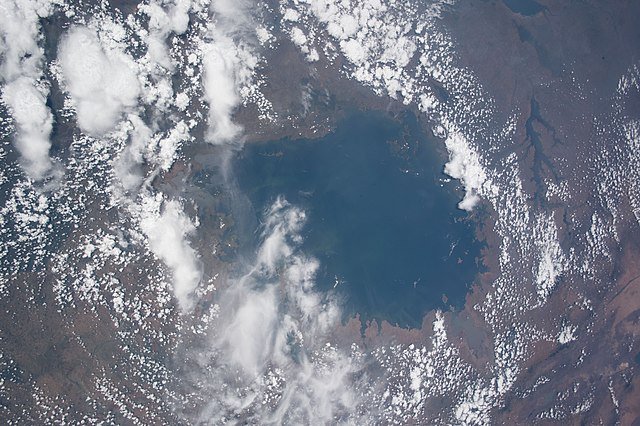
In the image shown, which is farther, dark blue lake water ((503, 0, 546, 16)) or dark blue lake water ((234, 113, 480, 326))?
dark blue lake water ((503, 0, 546, 16))

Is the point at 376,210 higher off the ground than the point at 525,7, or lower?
lower

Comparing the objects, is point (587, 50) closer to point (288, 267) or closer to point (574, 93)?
point (574, 93)

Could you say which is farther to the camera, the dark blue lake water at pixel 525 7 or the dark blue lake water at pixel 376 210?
the dark blue lake water at pixel 525 7

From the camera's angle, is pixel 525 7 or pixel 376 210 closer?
pixel 376 210

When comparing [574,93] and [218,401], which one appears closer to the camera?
[218,401]

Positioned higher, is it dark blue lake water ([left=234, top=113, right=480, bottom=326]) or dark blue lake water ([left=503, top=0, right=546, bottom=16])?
dark blue lake water ([left=503, top=0, right=546, bottom=16])

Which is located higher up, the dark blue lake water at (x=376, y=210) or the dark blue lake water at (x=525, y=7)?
the dark blue lake water at (x=525, y=7)

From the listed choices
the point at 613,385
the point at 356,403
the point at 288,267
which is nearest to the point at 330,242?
the point at 288,267

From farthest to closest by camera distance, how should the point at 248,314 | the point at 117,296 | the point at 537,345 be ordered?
the point at 537,345
the point at 248,314
the point at 117,296
